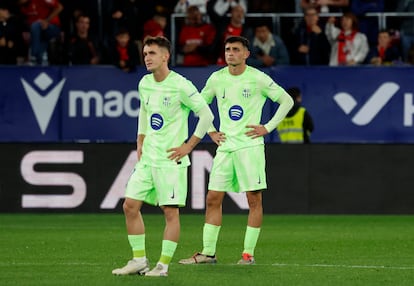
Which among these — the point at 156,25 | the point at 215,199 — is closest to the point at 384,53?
the point at 156,25

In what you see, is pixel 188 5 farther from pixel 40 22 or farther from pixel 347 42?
pixel 347 42

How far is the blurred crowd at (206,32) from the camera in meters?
21.9

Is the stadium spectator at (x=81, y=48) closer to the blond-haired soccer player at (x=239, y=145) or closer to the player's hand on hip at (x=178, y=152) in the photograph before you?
the blond-haired soccer player at (x=239, y=145)

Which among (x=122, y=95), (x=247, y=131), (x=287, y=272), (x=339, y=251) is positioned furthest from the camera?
(x=122, y=95)

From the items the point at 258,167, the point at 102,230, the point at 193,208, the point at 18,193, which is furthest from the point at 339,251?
the point at 18,193

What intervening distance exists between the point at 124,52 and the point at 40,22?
152cm

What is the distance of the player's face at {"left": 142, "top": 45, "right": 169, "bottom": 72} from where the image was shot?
11.1 metres

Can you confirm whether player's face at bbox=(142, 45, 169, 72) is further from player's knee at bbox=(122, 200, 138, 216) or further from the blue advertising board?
the blue advertising board

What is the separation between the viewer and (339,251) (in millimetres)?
A: 14289

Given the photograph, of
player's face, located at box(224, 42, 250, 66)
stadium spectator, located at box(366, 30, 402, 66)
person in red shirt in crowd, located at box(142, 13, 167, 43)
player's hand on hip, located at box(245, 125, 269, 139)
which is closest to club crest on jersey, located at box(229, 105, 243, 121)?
player's hand on hip, located at box(245, 125, 269, 139)

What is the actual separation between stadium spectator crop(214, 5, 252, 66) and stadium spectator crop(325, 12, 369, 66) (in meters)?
1.44

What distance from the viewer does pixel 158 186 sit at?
1124cm

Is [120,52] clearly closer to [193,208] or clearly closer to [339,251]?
[193,208]

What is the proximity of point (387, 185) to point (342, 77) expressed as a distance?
238cm
